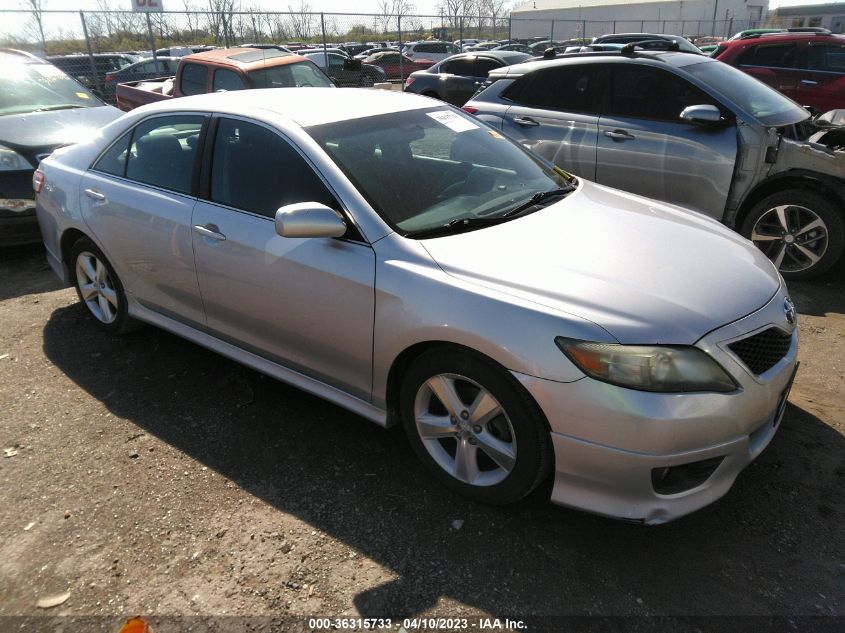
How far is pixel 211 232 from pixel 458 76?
10.0m

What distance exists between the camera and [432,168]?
3.20 meters

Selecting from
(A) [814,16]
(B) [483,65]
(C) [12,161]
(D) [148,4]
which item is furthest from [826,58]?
(A) [814,16]

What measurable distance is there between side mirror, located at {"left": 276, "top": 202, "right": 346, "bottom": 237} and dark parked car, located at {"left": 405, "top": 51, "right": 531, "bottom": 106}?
32.7 ft

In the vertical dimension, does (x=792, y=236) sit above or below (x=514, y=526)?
above

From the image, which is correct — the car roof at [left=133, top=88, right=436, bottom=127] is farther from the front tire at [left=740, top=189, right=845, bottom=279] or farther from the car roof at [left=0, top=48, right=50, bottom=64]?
the car roof at [left=0, top=48, right=50, bottom=64]

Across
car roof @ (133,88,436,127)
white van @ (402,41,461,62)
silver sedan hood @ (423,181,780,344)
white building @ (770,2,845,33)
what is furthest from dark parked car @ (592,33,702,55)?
white building @ (770,2,845,33)

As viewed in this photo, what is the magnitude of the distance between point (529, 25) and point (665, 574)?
183ft

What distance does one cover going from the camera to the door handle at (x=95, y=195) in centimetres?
388

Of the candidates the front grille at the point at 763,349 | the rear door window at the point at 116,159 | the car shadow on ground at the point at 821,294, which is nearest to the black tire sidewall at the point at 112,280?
the rear door window at the point at 116,159

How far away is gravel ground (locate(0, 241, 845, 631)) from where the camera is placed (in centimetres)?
227

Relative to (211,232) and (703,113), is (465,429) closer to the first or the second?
(211,232)

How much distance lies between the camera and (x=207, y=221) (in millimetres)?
3279

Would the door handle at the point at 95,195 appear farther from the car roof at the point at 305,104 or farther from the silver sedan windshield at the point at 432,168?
the silver sedan windshield at the point at 432,168

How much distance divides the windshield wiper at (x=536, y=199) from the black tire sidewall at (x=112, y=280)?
2.52 m
